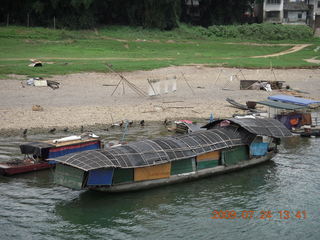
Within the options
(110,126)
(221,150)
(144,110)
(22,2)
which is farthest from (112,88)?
(22,2)

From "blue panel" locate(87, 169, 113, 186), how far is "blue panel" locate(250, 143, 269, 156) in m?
9.10

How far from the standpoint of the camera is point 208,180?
2720 cm

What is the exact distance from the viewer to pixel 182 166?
26.3m

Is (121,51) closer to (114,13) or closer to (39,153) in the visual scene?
(114,13)

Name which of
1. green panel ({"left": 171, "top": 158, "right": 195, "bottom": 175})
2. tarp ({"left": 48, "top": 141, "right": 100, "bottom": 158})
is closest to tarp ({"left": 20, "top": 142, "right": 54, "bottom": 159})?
tarp ({"left": 48, "top": 141, "right": 100, "bottom": 158})

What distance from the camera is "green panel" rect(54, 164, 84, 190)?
75.0ft

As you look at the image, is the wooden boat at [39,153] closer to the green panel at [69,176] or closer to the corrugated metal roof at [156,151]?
the corrugated metal roof at [156,151]

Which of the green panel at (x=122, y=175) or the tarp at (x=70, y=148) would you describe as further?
the tarp at (x=70, y=148)

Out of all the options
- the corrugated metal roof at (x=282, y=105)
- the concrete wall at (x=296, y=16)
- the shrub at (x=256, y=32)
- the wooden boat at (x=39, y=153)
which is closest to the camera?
the wooden boat at (x=39, y=153)

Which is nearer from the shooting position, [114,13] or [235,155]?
[235,155]

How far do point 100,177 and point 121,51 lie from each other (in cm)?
3919

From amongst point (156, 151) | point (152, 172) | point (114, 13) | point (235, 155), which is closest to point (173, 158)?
point (156, 151)

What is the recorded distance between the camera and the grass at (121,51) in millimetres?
50875

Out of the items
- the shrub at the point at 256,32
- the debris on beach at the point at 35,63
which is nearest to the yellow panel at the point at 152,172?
the debris on beach at the point at 35,63
